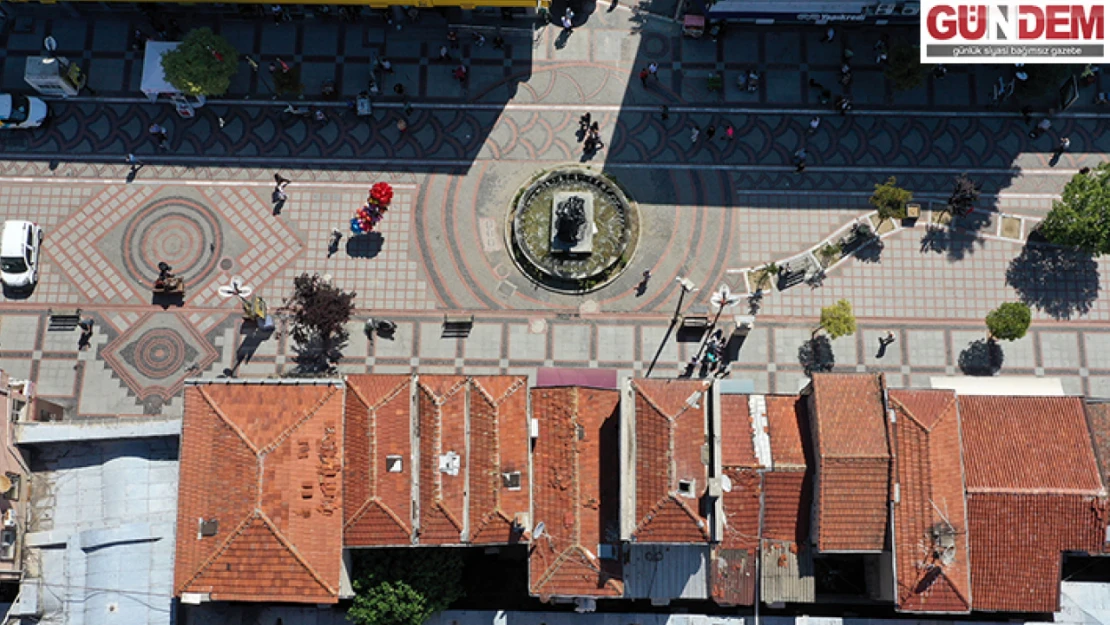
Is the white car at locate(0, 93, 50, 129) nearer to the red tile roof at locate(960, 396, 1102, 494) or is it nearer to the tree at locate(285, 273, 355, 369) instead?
the tree at locate(285, 273, 355, 369)

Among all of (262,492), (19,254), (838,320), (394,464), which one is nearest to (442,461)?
(394,464)

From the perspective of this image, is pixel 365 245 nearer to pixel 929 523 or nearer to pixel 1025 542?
pixel 929 523

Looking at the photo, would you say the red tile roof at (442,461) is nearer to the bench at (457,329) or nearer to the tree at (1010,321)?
the bench at (457,329)

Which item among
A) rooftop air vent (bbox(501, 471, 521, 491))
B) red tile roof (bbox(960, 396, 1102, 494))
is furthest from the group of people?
red tile roof (bbox(960, 396, 1102, 494))

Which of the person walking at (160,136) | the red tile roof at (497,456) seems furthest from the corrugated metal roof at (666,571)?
the person walking at (160,136)

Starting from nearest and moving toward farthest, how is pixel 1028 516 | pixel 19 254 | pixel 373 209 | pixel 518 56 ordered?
pixel 1028 516 → pixel 19 254 → pixel 373 209 → pixel 518 56
